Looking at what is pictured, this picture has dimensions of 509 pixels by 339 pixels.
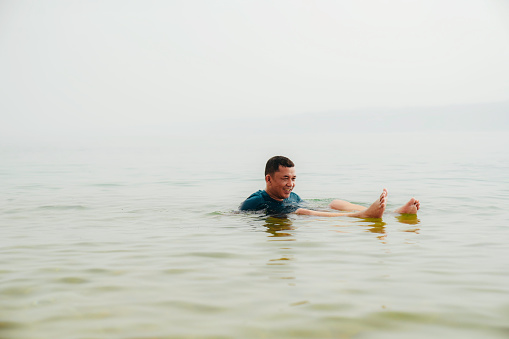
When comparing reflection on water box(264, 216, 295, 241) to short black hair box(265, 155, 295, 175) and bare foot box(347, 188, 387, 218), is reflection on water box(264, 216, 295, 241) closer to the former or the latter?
short black hair box(265, 155, 295, 175)

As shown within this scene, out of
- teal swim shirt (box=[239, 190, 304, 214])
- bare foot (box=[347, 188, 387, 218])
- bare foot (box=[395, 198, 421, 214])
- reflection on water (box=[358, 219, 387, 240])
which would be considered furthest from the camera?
teal swim shirt (box=[239, 190, 304, 214])

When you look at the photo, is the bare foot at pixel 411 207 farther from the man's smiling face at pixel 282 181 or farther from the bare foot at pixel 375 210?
the man's smiling face at pixel 282 181

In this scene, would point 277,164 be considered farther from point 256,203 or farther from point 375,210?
point 375,210

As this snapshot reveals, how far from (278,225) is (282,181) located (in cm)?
109

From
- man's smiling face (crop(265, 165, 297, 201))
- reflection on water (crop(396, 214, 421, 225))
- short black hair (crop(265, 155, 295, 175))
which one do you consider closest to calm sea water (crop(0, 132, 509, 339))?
reflection on water (crop(396, 214, 421, 225))

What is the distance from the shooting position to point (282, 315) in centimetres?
425

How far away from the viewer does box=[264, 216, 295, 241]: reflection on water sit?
7984 mm

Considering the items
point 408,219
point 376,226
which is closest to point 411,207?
point 408,219

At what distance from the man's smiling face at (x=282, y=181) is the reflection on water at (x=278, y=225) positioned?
51 cm

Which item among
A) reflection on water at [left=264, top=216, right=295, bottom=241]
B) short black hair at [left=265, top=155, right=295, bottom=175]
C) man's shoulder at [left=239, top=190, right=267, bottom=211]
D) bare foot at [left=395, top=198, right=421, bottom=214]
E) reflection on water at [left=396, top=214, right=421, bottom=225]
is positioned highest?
short black hair at [left=265, top=155, right=295, bottom=175]

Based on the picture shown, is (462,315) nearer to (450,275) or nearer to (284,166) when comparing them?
(450,275)

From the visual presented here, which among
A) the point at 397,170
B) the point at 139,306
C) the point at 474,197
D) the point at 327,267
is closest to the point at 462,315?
the point at 327,267

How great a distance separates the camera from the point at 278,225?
8.83m

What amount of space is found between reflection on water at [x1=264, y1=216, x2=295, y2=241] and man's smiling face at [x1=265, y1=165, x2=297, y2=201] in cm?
51
